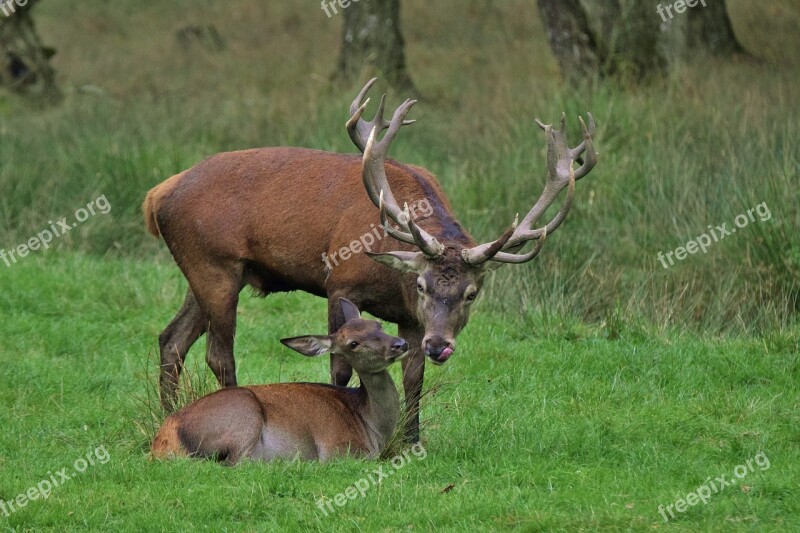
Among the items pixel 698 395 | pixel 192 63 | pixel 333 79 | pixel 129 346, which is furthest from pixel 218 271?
pixel 192 63

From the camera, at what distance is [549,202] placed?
26.8 feet

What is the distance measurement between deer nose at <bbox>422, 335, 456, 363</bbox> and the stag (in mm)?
54

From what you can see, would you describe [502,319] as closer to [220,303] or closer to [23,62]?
[220,303]

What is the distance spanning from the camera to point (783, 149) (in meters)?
12.7

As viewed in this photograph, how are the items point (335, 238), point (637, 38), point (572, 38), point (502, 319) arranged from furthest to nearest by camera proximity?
point (572, 38), point (637, 38), point (502, 319), point (335, 238)

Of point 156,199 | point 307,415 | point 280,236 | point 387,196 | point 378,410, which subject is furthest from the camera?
point 156,199

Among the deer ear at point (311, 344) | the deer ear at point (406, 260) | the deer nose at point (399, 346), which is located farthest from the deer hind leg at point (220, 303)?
the deer nose at point (399, 346)

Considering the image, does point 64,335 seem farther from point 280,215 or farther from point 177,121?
point 177,121

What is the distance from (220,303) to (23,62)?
13356 millimetres

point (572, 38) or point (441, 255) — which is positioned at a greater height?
point (441, 255)

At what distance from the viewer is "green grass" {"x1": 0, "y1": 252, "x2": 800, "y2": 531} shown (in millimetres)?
6488

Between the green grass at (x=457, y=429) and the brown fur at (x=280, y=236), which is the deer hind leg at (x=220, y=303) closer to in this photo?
the brown fur at (x=280, y=236)

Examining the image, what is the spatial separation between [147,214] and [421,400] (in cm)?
239

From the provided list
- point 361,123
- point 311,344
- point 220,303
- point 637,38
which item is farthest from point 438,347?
point 637,38
